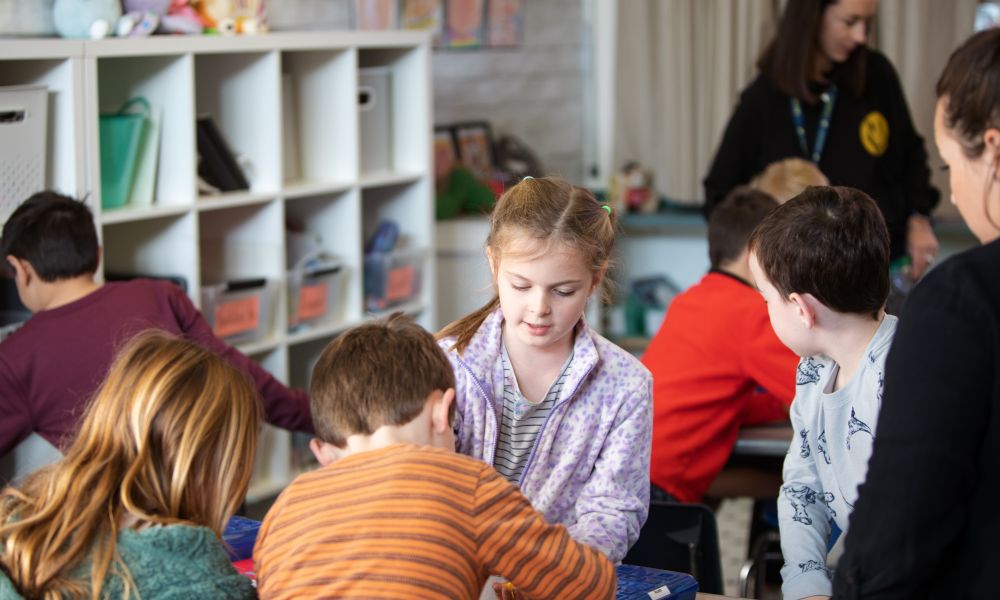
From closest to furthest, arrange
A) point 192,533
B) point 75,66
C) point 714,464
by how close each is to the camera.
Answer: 1. point 192,533
2. point 714,464
3. point 75,66

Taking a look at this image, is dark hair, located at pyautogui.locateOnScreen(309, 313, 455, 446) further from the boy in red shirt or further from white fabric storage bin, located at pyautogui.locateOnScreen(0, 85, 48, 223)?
white fabric storage bin, located at pyautogui.locateOnScreen(0, 85, 48, 223)

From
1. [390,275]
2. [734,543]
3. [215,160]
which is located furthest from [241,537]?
[734,543]

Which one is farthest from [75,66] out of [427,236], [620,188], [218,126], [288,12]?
[620,188]

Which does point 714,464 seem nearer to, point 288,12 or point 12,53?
point 12,53

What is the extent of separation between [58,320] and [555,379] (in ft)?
3.56

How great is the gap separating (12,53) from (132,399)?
1374 mm

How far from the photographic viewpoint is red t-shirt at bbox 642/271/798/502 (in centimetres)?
244

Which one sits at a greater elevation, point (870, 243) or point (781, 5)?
point (781, 5)

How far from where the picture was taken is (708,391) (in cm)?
245

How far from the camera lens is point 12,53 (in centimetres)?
246

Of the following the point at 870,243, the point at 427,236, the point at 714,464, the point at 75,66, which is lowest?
the point at 714,464

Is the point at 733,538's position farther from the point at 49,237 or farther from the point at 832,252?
the point at 832,252

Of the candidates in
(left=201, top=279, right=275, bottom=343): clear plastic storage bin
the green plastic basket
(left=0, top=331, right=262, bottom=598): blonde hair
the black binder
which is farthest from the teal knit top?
the black binder

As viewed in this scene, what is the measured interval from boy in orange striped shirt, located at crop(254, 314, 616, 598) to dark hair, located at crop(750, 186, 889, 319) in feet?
1.43
